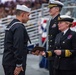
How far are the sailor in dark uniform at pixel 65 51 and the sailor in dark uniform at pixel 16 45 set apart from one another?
42 cm

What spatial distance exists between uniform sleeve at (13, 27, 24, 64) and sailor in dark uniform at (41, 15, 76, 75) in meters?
0.43

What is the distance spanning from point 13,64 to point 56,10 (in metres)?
2.00

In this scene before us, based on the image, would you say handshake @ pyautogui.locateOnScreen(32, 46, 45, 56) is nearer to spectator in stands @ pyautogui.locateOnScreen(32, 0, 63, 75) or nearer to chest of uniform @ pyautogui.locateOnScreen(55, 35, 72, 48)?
chest of uniform @ pyautogui.locateOnScreen(55, 35, 72, 48)

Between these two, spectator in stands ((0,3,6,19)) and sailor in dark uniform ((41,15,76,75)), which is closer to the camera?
sailor in dark uniform ((41,15,76,75))

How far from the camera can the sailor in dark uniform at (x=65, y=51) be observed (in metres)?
6.70

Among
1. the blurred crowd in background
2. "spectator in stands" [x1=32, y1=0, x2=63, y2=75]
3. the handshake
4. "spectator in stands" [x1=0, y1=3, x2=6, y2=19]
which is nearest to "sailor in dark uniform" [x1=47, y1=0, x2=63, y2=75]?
"spectator in stands" [x1=32, y1=0, x2=63, y2=75]

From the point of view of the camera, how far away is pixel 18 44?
21.8 feet

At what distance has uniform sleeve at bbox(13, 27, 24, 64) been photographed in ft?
21.8

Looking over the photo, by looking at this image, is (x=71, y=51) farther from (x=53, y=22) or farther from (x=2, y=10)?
(x=2, y=10)

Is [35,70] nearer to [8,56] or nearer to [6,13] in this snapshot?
[8,56]

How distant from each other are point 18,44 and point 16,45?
0.13 feet

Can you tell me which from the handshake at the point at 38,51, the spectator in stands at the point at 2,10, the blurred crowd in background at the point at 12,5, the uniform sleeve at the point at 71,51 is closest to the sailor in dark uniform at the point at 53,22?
the handshake at the point at 38,51

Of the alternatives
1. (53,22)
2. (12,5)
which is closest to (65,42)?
(53,22)

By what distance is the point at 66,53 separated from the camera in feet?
21.9
